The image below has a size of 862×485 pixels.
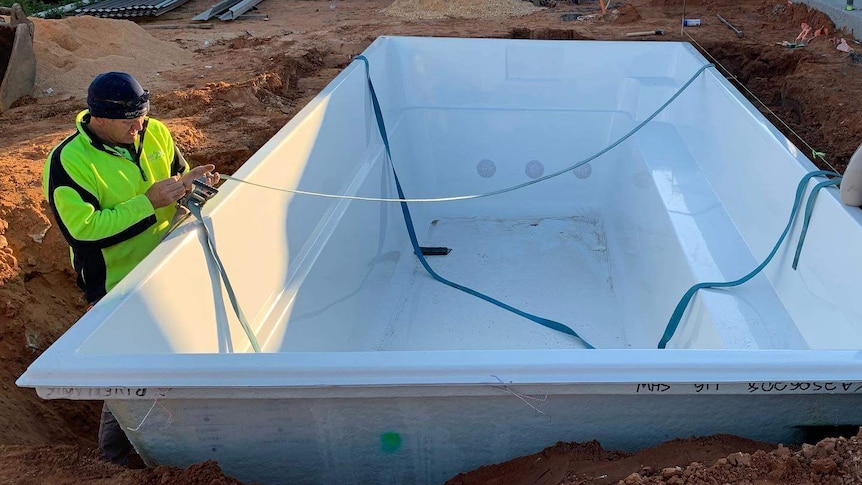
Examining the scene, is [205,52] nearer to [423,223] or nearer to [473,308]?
[423,223]

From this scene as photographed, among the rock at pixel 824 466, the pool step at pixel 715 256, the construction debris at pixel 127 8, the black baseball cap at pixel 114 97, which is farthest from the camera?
the construction debris at pixel 127 8

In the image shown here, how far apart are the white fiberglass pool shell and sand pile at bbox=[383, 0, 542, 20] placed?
5778mm

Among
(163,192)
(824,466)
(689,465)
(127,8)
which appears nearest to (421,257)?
(163,192)

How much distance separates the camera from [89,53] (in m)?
6.41

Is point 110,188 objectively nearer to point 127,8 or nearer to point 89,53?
point 89,53

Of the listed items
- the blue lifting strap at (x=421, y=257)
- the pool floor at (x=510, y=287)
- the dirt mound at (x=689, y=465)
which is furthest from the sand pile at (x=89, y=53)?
the dirt mound at (x=689, y=465)

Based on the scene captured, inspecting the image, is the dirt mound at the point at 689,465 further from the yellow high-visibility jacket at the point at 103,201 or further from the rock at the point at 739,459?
the yellow high-visibility jacket at the point at 103,201

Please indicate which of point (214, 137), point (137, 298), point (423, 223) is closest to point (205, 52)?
point (214, 137)

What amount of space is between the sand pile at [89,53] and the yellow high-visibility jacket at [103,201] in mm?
3907

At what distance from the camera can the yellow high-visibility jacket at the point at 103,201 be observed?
6.91 feet

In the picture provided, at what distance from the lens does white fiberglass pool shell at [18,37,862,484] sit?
1665 millimetres

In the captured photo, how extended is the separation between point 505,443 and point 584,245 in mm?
2638

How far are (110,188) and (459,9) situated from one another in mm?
9160

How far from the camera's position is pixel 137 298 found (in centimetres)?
198
